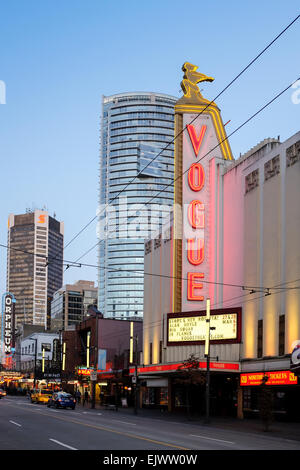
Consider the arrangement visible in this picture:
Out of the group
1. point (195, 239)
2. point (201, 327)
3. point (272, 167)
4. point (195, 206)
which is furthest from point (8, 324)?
point (272, 167)

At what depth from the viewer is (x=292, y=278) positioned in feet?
146

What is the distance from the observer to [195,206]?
59.1 meters

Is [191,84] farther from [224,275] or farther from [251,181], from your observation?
[224,275]

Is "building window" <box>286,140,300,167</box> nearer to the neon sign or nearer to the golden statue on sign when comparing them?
the neon sign

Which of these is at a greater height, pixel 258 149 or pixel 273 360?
pixel 258 149

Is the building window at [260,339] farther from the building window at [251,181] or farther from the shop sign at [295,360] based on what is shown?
the building window at [251,181]

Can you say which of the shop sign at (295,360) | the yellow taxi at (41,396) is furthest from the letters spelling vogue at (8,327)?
the shop sign at (295,360)

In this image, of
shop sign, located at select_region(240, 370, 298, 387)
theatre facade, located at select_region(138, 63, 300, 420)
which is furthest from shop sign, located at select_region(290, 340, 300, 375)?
shop sign, located at select_region(240, 370, 298, 387)

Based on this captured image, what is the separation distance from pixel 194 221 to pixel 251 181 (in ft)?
28.9

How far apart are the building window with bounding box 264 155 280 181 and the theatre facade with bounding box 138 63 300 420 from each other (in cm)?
7

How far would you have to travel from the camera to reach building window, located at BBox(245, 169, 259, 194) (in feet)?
166
